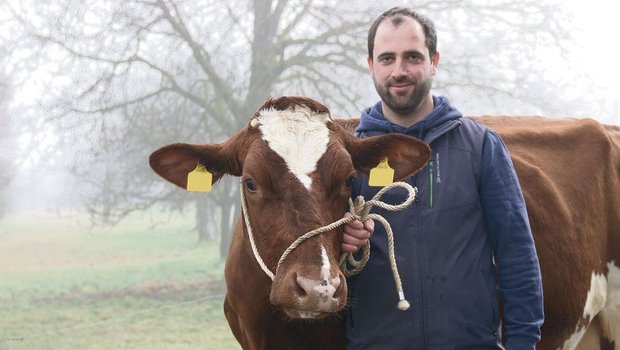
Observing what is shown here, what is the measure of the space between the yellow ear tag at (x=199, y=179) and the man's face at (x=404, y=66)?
0.90 m

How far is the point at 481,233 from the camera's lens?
2773mm

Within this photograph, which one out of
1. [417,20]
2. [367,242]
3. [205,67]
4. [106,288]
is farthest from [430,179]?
[106,288]

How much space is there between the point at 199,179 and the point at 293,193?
70 centimetres

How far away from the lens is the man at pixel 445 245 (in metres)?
2.66

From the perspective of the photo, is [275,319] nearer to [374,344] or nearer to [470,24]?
[374,344]

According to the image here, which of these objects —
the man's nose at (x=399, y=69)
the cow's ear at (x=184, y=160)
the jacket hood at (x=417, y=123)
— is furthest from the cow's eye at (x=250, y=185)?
the man's nose at (x=399, y=69)

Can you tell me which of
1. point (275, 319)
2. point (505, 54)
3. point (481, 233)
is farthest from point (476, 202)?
point (505, 54)

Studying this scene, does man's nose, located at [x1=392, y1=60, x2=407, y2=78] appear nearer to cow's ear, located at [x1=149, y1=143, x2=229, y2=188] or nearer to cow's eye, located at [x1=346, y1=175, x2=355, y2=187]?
cow's eye, located at [x1=346, y1=175, x2=355, y2=187]

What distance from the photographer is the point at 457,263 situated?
268 cm

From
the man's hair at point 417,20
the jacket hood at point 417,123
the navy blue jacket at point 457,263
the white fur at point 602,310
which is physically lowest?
the white fur at point 602,310

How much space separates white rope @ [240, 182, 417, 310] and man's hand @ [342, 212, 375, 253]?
3cm

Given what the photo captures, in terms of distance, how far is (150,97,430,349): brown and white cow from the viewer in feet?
8.07

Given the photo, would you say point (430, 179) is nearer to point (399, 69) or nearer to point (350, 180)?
point (350, 180)

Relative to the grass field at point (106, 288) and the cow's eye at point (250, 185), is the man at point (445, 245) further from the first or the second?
the grass field at point (106, 288)
